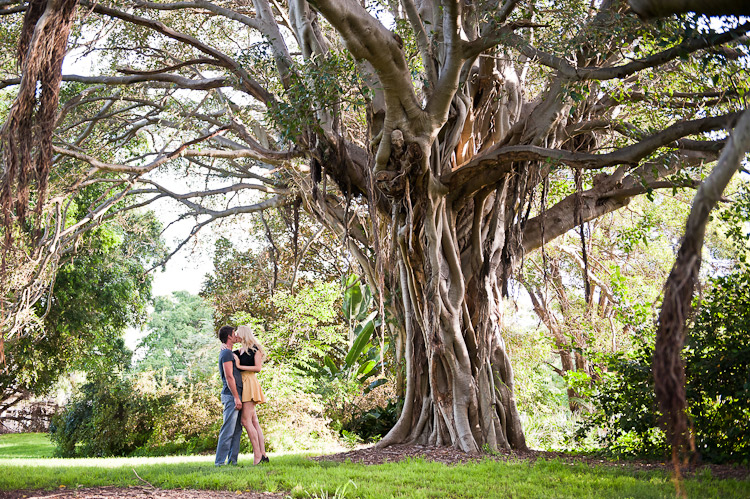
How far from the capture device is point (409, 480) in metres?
5.10

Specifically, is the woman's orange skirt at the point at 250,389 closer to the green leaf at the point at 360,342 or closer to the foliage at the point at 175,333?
the green leaf at the point at 360,342

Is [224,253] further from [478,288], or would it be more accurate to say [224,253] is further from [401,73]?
[401,73]

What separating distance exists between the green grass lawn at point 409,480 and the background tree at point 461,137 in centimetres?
165

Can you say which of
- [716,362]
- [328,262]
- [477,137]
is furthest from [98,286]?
[716,362]

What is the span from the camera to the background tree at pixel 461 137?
20.1ft

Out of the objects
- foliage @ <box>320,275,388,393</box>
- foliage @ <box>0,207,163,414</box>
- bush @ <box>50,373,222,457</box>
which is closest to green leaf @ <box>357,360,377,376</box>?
foliage @ <box>320,275,388,393</box>

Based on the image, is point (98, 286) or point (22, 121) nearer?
point (22, 121)

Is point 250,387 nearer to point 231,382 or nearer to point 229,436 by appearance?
point 231,382

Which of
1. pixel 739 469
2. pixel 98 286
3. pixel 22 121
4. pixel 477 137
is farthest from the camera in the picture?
pixel 98 286

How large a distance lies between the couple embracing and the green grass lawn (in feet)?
1.33

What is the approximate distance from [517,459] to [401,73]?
4.24 meters

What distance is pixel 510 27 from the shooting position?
6148 mm

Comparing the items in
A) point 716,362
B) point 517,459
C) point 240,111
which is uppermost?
point 240,111

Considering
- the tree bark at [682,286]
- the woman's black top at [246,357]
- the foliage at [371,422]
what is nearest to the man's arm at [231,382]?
the woman's black top at [246,357]
